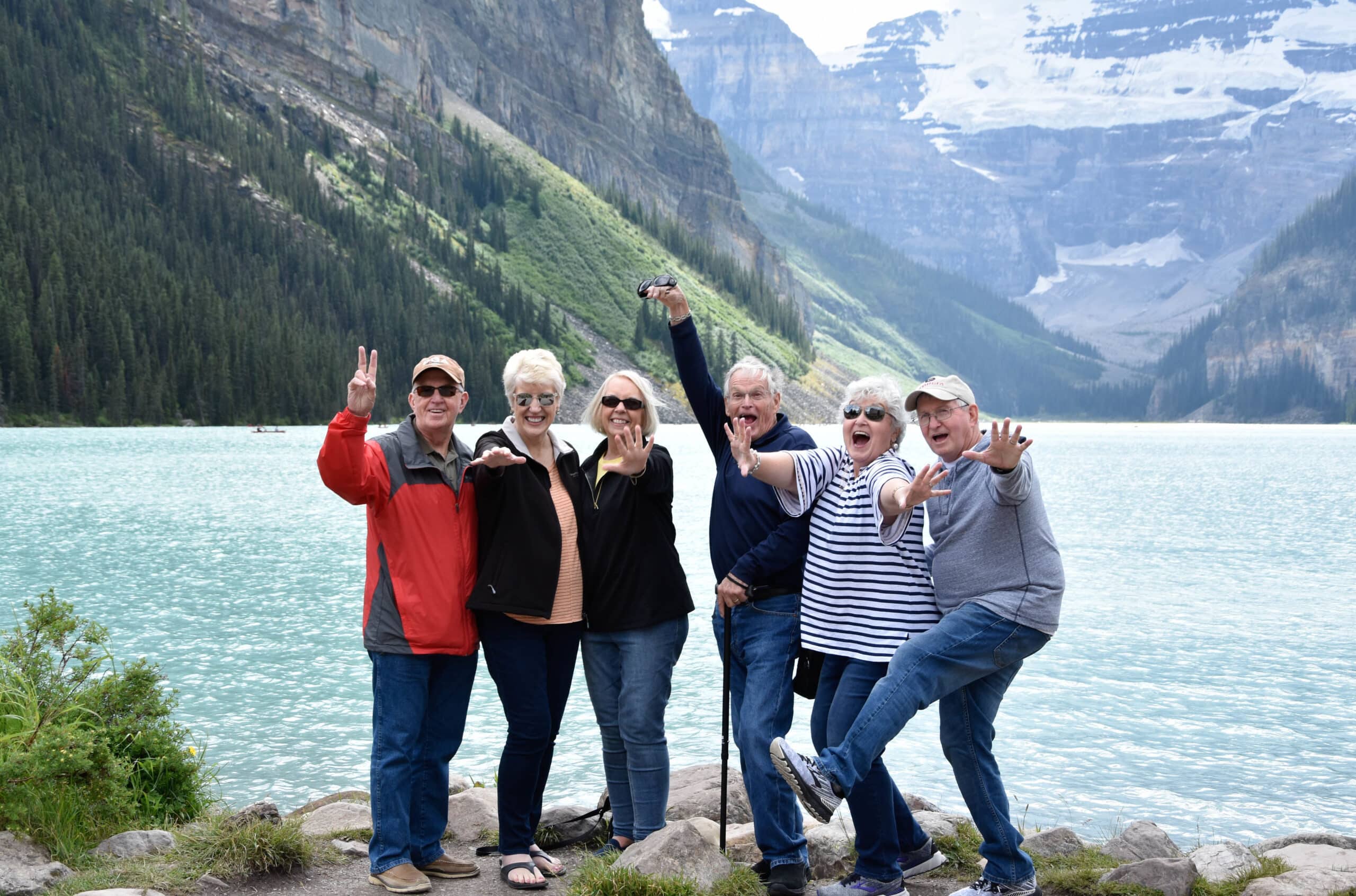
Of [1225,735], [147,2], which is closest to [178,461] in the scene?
[1225,735]

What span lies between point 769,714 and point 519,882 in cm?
182

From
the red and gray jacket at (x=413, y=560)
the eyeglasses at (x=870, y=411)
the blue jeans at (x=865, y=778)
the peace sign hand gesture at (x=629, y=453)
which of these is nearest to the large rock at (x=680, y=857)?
the blue jeans at (x=865, y=778)

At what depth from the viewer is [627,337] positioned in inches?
6265

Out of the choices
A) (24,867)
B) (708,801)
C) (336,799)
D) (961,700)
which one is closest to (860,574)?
(961,700)

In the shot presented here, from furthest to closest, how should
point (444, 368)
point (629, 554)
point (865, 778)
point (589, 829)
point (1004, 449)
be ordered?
1. point (589, 829)
2. point (629, 554)
3. point (444, 368)
4. point (865, 778)
5. point (1004, 449)

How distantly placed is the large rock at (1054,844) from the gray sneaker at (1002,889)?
63.6 inches

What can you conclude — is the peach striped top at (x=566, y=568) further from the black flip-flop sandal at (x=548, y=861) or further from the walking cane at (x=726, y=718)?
the black flip-flop sandal at (x=548, y=861)

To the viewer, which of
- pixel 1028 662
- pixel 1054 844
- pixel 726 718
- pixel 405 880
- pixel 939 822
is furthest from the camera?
pixel 1028 662

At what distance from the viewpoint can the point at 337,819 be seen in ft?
27.3

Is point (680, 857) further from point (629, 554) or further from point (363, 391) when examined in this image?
point (363, 391)

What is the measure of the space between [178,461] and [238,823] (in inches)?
2358

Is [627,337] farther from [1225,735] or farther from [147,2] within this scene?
[1225,735]

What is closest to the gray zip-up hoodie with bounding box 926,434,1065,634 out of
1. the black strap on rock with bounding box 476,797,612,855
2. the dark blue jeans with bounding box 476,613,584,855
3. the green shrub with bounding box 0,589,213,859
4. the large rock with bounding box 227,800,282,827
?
the dark blue jeans with bounding box 476,613,584,855

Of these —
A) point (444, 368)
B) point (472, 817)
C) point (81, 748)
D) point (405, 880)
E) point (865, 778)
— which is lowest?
point (472, 817)
